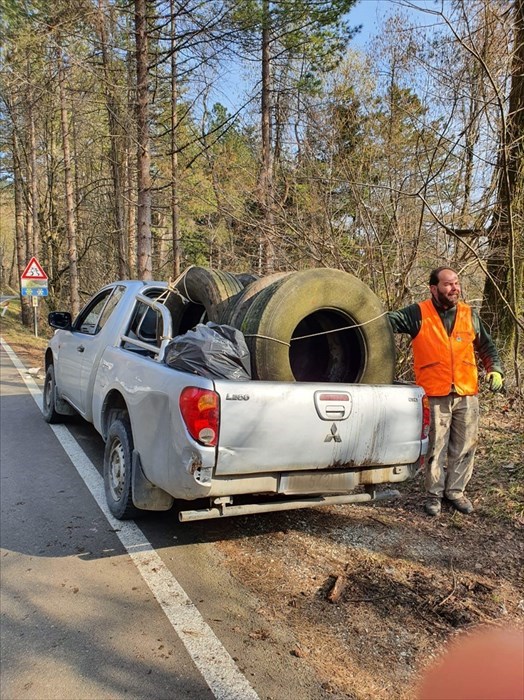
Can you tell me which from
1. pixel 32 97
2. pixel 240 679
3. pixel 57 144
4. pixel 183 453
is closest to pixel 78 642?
pixel 240 679

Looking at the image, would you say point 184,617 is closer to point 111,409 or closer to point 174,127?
point 111,409

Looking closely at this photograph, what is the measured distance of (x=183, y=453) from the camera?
314 centimetres

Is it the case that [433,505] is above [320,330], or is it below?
below

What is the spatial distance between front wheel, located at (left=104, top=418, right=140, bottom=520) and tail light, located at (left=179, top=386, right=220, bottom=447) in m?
1.10

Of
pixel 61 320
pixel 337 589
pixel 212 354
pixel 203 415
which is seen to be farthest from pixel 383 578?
pixel 61 320

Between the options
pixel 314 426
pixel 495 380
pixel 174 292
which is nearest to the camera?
pixel 314 426

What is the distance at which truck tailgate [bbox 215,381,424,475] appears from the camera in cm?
312

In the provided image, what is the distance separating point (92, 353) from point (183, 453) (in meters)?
2.54

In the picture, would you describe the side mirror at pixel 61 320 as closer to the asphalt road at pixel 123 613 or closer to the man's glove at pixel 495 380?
the asphalt road at pixel 123 613

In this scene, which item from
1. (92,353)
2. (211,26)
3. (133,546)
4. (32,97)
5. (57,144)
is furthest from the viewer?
(57,144)

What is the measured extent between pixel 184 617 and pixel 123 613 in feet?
1.15

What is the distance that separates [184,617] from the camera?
2920 mm

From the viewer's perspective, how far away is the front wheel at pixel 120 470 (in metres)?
3.99

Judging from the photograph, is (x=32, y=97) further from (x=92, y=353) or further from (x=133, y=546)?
(x=133, y=546)
